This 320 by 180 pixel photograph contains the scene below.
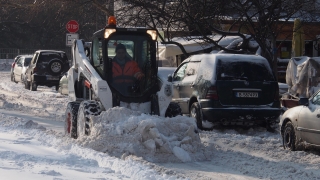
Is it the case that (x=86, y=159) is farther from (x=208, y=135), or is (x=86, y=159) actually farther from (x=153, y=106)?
(x=208, y=135)

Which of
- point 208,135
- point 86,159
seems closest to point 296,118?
point 208,135

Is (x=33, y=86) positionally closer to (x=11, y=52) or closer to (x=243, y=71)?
(x=243, y=71)

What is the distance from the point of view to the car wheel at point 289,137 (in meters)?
10.8

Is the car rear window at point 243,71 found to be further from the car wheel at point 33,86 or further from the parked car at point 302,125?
the car wheel at point 33,86

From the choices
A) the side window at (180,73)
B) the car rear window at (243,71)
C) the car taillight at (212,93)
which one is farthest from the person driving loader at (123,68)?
the side window at (180,73)

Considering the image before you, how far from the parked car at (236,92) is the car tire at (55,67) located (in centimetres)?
1349

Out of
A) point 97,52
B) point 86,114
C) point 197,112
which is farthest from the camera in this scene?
point 197,112

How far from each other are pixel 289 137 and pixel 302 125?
531mm

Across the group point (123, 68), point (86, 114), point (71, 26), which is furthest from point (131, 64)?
point (71, 26)

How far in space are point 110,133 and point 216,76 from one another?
421 cm

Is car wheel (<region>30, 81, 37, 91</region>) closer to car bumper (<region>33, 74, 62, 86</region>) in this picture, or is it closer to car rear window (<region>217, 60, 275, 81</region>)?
car bumper (<region>33, 74, 62, 86</region>)

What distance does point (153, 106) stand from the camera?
11094 mm

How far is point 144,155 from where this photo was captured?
9.34 meters

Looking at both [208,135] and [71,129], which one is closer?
[71,129]
